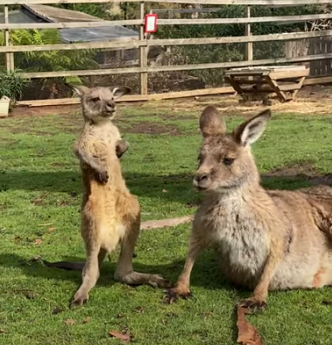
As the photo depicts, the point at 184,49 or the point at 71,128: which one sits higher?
the point at 184,49

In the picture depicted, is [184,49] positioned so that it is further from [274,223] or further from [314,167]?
[274,223]

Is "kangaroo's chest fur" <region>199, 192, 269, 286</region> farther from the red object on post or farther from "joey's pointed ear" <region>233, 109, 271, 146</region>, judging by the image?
the red object on post

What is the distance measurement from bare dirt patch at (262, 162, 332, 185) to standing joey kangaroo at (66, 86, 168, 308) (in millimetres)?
3466

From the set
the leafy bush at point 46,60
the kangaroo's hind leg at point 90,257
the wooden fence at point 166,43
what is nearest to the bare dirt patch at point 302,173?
the kangaroo's hind leg at point 90,257

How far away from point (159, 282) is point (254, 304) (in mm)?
791

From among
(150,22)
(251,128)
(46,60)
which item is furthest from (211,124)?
(46,60)

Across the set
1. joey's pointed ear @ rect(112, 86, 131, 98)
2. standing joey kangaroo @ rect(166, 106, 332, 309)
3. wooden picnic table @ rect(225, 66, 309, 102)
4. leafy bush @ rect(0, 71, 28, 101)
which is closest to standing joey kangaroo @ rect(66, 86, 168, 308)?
joey's pointed ear @ rect(112, 86, 131, 98)

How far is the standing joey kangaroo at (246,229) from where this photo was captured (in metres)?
4.60

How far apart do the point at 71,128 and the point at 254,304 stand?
9271 mm

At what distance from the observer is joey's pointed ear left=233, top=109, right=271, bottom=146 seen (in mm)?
4602

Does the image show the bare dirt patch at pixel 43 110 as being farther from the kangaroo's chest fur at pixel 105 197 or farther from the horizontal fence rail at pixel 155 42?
the kangaroo's chest fur at pixel 105 197

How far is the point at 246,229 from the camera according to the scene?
4.62m

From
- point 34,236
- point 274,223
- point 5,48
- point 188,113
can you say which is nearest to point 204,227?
point 274,223

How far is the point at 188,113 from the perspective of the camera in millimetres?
15008
